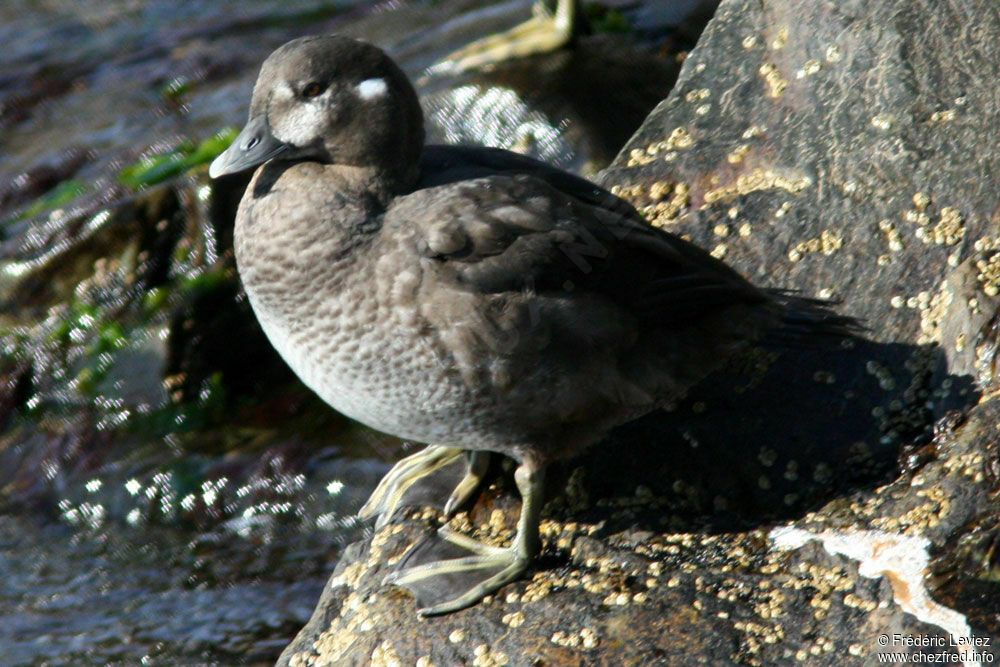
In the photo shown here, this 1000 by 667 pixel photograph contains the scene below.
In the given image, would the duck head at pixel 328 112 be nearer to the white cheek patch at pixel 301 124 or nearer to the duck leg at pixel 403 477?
the white cheek patch at pixel 301 124

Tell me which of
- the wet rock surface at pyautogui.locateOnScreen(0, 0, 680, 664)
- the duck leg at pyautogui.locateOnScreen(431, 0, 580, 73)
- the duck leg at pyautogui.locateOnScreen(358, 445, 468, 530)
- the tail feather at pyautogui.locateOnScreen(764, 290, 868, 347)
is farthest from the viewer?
the duck leg at pyautogui.locateOnScreen(431, 0, 580, 73)

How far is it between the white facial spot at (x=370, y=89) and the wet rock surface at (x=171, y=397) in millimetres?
2304

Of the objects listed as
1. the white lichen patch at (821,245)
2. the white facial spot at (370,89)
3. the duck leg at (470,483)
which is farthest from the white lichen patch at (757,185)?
the white facial spot at (370,89)

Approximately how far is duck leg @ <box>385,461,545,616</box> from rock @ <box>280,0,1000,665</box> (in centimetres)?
5

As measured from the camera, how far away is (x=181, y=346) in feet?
18.7

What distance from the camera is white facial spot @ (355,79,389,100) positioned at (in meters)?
3.10

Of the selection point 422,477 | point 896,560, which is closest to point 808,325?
point 896,560

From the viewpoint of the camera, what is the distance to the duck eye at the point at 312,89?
3.07m

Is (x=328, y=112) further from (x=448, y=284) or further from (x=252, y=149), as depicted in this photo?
(x=448, y=284)

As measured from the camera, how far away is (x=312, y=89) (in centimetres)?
308

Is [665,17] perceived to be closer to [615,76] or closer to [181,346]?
[615,76]

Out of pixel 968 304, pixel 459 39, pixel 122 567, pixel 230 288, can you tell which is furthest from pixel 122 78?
pixel 968 304

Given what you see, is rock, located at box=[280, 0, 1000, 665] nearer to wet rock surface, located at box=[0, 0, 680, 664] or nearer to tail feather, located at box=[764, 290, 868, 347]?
tail feather, located at box=[764, 290, 868, 347]

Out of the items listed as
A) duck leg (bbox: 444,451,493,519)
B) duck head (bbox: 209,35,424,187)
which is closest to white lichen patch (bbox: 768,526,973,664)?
duck leg (bbox: 444,451,493,519)
